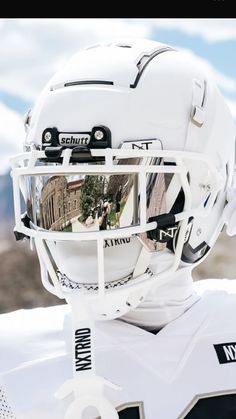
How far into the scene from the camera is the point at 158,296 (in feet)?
4.25

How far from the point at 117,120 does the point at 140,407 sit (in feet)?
1.44

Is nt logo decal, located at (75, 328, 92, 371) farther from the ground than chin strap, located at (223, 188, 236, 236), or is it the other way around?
chin strap, located at (223, 188, 236, 236)

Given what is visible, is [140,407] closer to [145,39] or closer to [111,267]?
[111,267]

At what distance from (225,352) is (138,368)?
15 cm

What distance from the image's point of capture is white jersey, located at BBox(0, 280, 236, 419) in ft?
3.86

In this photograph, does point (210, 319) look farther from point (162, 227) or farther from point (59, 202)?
point (59, 202)

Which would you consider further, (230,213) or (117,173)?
(230,213)

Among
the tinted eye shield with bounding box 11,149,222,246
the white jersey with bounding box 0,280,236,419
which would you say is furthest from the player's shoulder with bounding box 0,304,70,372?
the tinted eye shield with bounding box 11,149,222,246

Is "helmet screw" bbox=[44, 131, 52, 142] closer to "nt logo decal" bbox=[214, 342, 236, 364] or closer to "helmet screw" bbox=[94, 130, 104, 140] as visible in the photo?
"helmet screw" bbox=[94, 130, 104, 140]

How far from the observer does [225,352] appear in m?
1.25

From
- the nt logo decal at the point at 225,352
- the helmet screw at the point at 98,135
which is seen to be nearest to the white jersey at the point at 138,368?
the nt logo decal at the point at 225,352

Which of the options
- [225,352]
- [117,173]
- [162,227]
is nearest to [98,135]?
[117,173]

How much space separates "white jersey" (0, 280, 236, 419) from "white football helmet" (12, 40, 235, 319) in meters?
0.07

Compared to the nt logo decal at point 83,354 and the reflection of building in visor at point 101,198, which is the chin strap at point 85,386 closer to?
the nt logo decal at point 83,354
